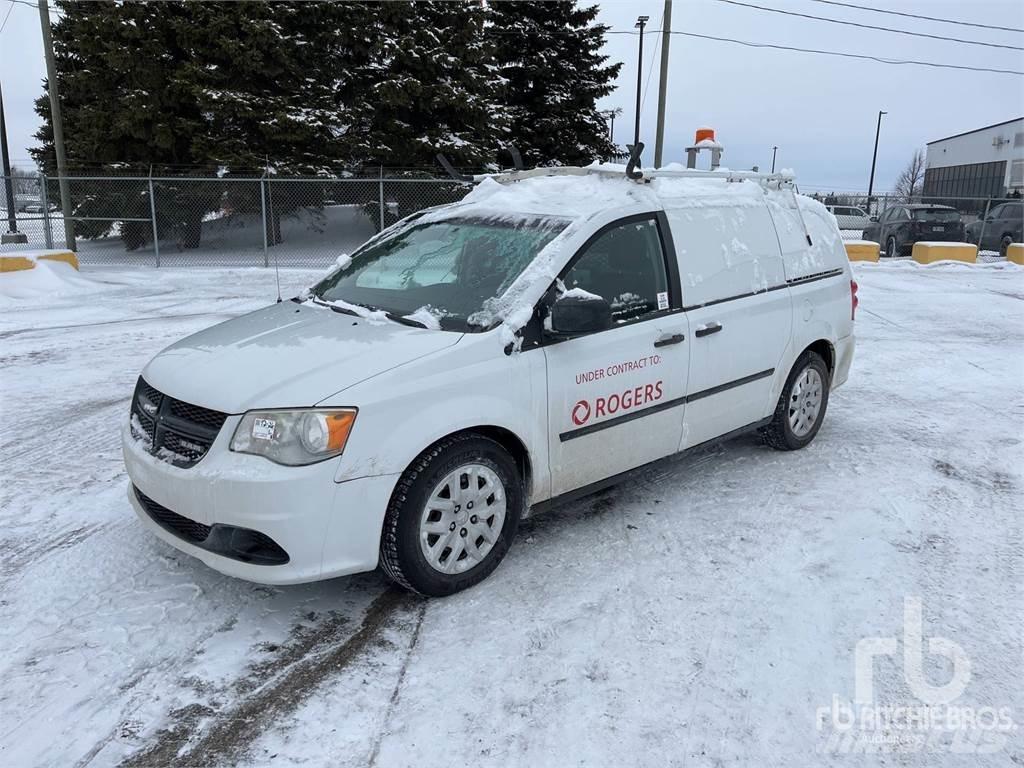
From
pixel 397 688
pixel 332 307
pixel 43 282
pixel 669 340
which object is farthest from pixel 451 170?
pixel 43 282

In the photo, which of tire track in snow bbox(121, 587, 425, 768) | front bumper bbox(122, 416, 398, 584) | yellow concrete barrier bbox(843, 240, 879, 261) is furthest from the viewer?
yellow concrete barrier bbox(843, 240, 879, 261)

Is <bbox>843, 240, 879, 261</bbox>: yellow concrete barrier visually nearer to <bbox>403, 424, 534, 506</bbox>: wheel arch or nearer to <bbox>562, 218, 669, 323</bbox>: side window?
<bbox>562, 218, 669, 323</bbox>: side window

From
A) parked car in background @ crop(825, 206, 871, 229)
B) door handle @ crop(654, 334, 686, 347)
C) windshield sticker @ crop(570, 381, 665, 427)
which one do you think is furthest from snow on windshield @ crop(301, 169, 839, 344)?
parked car in background @ crop(825, 206, 871, 229)

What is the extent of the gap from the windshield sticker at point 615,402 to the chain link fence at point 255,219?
15486 millimetres

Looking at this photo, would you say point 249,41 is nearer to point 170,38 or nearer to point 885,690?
point 170,38

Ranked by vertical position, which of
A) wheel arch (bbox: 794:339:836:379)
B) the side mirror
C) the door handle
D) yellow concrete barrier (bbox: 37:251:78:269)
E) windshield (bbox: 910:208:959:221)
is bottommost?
yellow concrete barrier (bbox: 37:251:78:269)

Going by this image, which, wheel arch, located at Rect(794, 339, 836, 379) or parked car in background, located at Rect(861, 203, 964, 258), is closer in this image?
wheel arch, located at Rect(794, 339, 836, 379)

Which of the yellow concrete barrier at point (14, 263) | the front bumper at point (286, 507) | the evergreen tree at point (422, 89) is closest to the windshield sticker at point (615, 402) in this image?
the front bumper at point (286, 507)

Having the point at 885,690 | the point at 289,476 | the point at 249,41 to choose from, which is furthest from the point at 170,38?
the point at 885,690

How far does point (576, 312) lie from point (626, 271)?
0.69 meters

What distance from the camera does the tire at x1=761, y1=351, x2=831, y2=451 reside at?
5.18 metres

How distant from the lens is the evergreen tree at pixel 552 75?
77.0ft

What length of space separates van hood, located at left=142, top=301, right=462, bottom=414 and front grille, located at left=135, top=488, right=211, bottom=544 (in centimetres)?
50

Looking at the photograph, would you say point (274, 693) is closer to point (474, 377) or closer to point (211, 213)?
point (474, 377)
